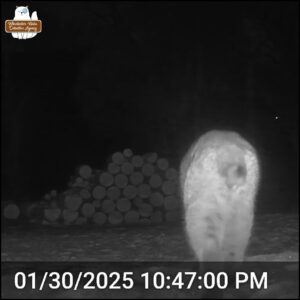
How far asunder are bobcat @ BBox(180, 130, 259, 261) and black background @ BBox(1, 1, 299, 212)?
1.88m

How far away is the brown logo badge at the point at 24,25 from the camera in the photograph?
14.4ft

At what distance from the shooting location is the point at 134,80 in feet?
14.9

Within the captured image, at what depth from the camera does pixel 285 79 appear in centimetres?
455

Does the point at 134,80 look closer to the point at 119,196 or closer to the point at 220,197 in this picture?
the point at 119,196

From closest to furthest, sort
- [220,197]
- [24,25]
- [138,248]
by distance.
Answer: [220,197], [138,248], [24,25]

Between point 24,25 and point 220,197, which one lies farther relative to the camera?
point 24,25

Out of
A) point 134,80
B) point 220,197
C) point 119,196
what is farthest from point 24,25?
point 220,197

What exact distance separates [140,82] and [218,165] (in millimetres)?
2083

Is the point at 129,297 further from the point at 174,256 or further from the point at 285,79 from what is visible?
the point at 285,79

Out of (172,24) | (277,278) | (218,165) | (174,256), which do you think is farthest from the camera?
(172,24)

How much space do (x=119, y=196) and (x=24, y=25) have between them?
1644 millimetres

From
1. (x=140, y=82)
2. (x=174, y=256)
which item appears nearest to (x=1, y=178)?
(x=140, y=82)

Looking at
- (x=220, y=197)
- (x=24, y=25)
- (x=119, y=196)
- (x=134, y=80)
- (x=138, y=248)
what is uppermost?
(x=24, y=25)

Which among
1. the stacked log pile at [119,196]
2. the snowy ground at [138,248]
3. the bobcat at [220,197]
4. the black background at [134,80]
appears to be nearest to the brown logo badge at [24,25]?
the black background at [134,80]
